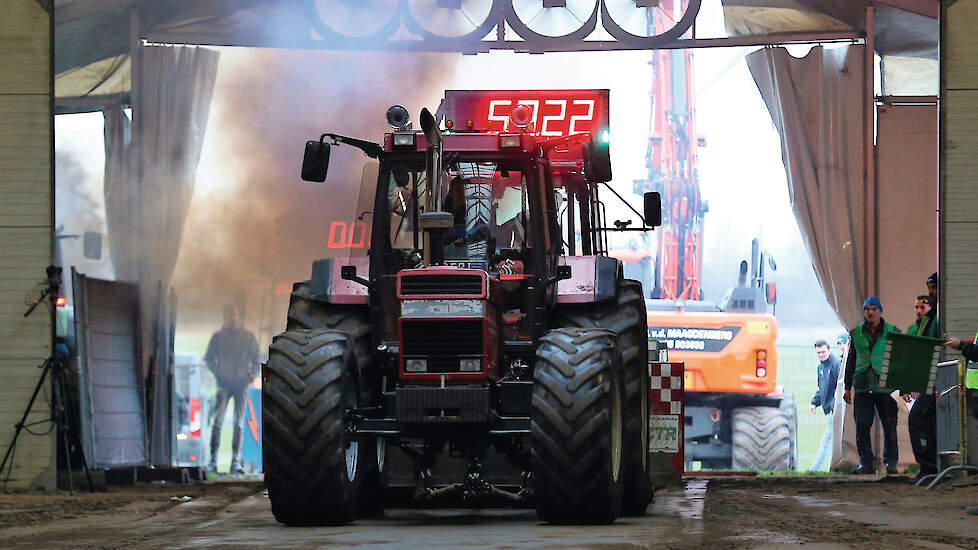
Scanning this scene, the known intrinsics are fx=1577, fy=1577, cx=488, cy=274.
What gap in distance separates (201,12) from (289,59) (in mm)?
1243

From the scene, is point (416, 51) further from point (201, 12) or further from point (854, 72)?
point (854, 72)

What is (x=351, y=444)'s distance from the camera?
888 centimetres

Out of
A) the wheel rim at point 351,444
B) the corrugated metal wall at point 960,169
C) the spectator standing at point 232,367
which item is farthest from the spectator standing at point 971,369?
the spectator standing at point 232,367

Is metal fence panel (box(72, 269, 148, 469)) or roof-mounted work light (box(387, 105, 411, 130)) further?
metal fence panel (box(72, 269, 148, 469))

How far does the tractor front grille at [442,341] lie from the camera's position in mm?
8586

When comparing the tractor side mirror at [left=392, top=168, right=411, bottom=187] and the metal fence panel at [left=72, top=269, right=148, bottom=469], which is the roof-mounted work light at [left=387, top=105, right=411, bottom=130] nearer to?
the tractor side mirror at [left=392, top=168, right=411, bottom=187]

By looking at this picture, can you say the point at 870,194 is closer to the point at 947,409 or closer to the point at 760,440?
the point at 760,440

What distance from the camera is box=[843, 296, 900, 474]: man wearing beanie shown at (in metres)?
14.3

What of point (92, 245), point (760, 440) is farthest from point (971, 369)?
point (92, 245)

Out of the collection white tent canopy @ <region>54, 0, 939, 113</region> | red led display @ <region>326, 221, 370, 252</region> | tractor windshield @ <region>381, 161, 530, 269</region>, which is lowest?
tractor windshield @ <region>381, 161, 530, 269</region>

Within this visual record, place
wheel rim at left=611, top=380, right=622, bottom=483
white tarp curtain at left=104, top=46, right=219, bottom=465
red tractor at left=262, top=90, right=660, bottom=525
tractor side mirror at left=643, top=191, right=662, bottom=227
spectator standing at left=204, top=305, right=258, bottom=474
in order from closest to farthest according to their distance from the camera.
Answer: red tractor at left=262, top=90, right=660, bottom=525 < wheel rim at left=611, top=380, right=622, bottom=483 < tractor side mirror at left=643, top=191, right=662, bottom=227 < white tarp curtain at left=104, top=46, right=219, bottom=465 < spectator standing at left=204, top=305, right=258, bottom=474

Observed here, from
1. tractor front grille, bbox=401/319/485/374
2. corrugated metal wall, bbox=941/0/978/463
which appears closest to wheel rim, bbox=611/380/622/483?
tractor front grille, bbox=401/319/485/374

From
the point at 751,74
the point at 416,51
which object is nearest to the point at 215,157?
the point at 416,51

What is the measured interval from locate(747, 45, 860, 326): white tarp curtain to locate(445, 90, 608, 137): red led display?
503 centimetres
